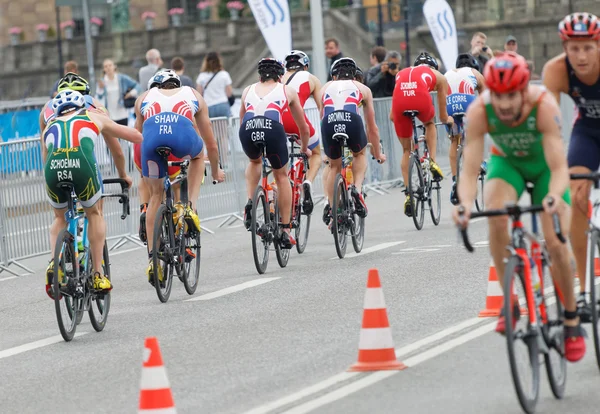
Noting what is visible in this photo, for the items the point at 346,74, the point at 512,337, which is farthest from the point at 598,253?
the point at 346,74

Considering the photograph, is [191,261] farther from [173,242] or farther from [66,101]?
[66,101]

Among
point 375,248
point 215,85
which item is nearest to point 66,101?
point 375,248

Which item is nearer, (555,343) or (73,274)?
Result: (555,343)

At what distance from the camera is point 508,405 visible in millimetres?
8203

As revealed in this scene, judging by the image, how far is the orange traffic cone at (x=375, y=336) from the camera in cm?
926

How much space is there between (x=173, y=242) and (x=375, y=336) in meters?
3.97

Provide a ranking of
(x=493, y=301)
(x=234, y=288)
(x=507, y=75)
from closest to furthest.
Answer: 1. (x=507, y=75)
2. (x=493, y=301)
3. (x=234, y=288)

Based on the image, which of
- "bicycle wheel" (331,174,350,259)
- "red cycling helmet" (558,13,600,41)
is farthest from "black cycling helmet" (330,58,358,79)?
"red cycling helmet" (558,13,600,41)

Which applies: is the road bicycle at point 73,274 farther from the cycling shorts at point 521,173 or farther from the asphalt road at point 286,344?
the cycling shorts at point 521,173

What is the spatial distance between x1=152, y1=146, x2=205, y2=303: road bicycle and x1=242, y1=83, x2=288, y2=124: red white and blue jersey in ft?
3.83

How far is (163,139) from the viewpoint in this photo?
13.2m

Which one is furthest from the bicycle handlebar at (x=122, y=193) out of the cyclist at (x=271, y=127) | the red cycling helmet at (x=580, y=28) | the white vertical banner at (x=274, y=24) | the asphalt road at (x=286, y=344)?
the white vertical banner at (x=274, y=24)

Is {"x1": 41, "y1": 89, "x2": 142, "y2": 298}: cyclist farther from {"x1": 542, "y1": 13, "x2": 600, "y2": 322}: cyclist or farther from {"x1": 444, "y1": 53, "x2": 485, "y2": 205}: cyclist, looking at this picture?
{"x1": 444, "y1": 53, "x2": 485, "y2": 205}: cyclist

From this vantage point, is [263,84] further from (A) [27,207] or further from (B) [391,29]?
(B) [391,29]
